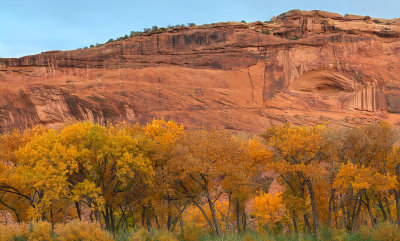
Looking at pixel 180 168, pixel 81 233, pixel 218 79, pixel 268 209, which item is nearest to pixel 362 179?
→ pixel 180 168

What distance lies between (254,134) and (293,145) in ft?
82.0

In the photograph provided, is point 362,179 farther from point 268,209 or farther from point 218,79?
point 218,79

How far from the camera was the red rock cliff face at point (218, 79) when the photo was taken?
48.4 meters

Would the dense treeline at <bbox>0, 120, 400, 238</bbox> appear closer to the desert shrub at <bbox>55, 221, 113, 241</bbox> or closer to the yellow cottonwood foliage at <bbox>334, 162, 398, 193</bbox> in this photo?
the yellow cottonwood foliage at <bbox>334, 162, 398, 193</bbox>

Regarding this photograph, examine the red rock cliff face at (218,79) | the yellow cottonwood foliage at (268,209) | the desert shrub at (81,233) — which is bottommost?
the yellow cottonwood foliage at (268,209)

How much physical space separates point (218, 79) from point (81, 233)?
35.9 metres

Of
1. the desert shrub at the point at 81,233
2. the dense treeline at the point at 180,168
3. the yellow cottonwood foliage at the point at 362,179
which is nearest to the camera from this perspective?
the desert shrub at the point at 81,233

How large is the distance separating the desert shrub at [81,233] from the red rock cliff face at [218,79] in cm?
3044

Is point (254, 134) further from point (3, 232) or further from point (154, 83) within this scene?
point (3, 232)

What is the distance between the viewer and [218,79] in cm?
4994

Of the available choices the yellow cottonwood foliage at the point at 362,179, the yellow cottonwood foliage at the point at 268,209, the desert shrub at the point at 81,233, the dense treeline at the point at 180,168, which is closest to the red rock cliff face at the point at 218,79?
the yellow cottonwood foliage at the point at 268,209

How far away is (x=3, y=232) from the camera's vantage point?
18.1 meters

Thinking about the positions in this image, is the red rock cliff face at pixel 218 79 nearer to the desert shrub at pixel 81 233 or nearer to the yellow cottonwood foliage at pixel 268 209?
the yellow cottonwood foliage at pixel 268 209

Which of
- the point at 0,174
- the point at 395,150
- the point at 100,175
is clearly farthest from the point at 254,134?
the point at 0,174
